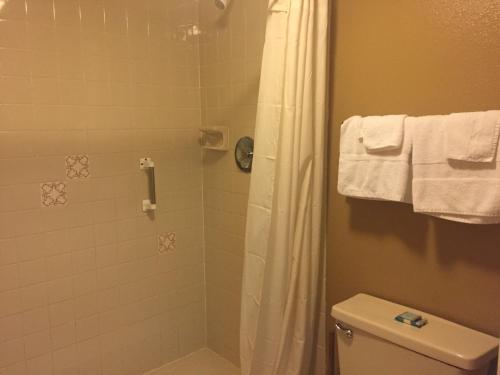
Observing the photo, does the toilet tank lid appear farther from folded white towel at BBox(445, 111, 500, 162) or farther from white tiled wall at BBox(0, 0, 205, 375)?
white tiled wall at BBox(0, 0, 205, 375)

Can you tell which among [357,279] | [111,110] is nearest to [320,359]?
[357,279]

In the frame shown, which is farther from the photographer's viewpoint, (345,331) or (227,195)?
(227,195)

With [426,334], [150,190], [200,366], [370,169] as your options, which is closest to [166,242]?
[150,190]

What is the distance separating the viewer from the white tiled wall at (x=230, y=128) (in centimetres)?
206

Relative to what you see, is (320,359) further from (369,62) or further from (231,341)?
(369,62)

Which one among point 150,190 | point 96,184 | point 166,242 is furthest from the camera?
point 166,242

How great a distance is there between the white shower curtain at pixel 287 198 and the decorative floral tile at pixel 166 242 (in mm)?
735

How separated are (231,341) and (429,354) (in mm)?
1371

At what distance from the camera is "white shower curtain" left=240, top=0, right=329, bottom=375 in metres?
1.57

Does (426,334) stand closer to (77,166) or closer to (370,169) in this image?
(370,169)

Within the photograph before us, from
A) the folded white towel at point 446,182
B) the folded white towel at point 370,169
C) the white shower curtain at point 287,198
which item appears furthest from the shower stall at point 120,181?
the folded white towel at point 446,182

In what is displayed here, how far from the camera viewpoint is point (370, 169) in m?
1.47

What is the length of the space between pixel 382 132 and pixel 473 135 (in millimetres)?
288

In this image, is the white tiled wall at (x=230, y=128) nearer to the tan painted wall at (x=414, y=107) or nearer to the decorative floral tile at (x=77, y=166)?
the tan painted wall at (x=414, y=107)
